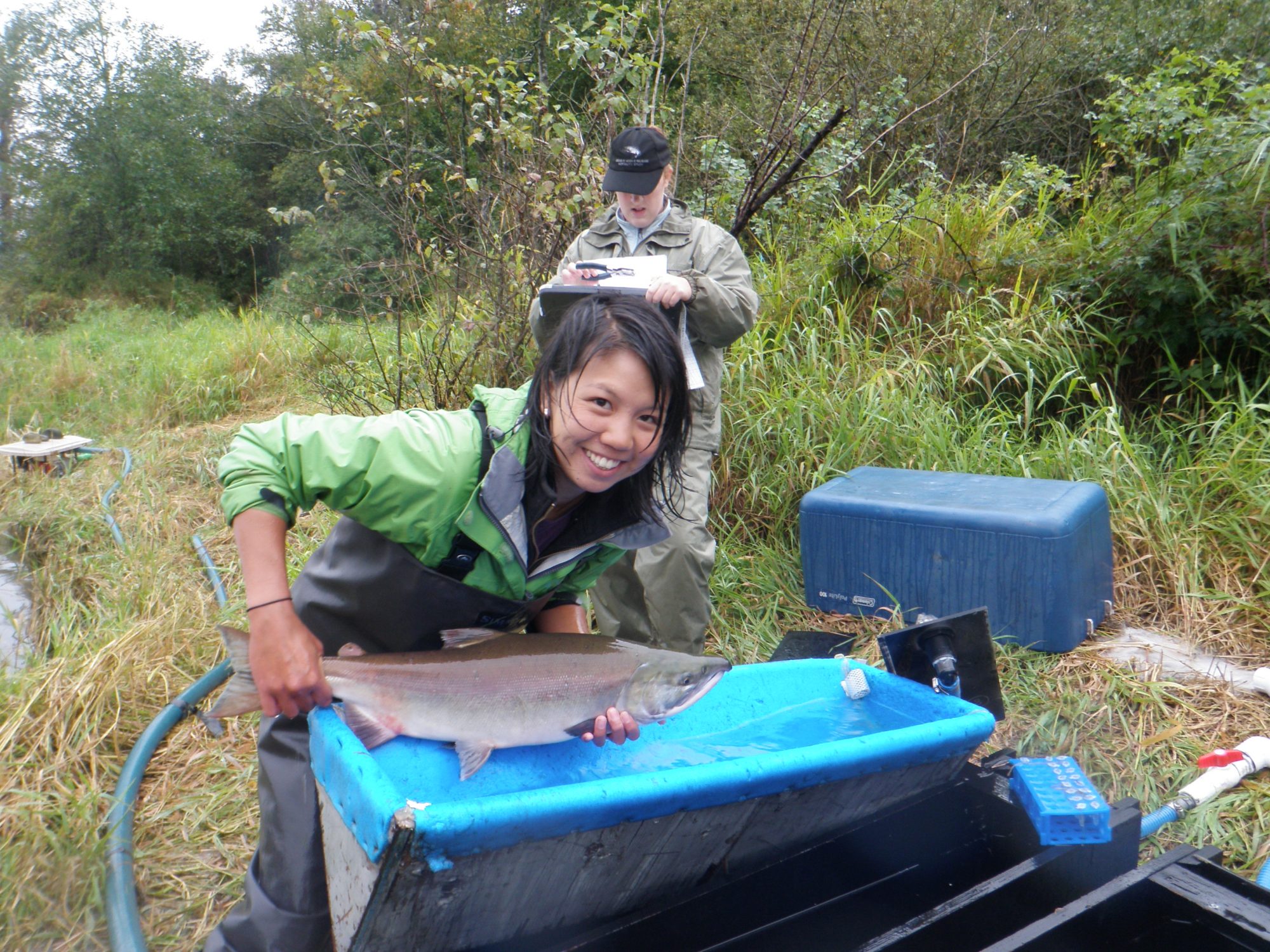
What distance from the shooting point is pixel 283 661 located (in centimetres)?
175

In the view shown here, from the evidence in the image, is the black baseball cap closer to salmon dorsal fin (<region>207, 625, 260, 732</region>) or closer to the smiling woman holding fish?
the smiling woman holding fish

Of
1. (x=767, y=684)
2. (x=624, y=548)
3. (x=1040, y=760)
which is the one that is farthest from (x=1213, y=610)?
(x=624, y=548)

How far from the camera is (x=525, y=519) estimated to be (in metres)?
2.03

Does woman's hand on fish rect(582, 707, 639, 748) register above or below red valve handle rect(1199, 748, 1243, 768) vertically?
above

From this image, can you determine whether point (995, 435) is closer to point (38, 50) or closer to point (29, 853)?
point (29, 853)

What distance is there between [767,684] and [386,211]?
4.06 meters

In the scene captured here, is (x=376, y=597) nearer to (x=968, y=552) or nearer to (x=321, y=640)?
(x=321, y=640)

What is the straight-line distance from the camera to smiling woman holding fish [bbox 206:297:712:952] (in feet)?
5.88

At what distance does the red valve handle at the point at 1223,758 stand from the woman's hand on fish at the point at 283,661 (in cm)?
260

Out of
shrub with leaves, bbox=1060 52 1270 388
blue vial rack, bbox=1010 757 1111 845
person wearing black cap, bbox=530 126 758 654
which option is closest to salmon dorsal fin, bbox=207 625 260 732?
blue vial rack, bbox=1010 757 1111 845

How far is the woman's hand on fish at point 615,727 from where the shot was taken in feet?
6.35

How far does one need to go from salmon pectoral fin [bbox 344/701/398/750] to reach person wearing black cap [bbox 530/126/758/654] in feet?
5.67

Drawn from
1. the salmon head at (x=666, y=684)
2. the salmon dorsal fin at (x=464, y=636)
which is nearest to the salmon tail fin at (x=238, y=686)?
the salmon dorsal fin at (x=464, y=636)

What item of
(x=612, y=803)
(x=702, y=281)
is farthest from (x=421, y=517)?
(x=702, y=281)
